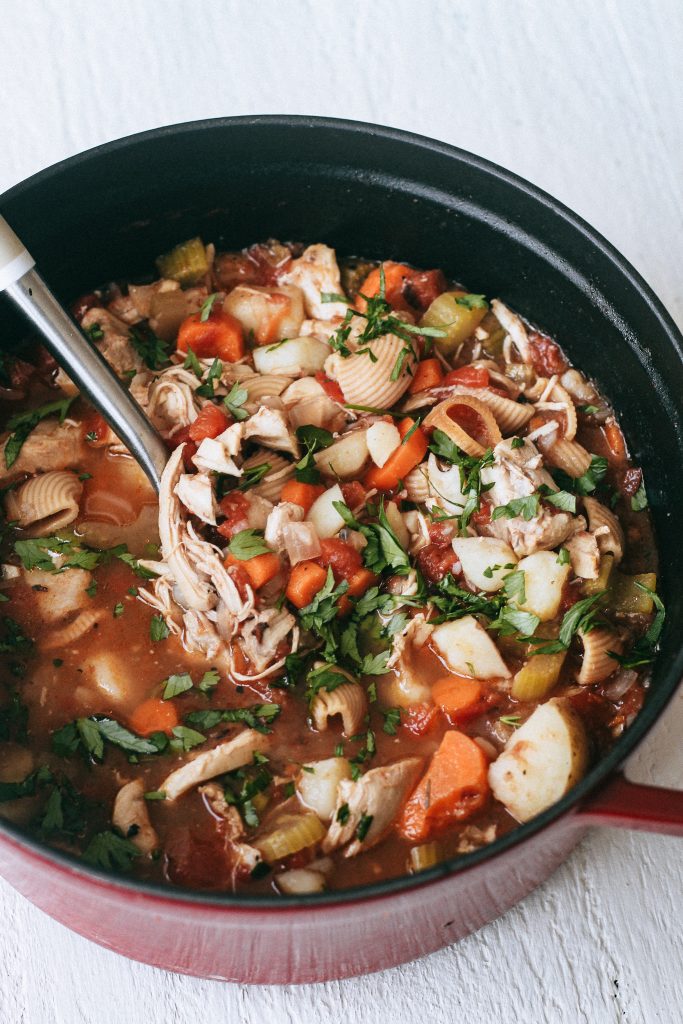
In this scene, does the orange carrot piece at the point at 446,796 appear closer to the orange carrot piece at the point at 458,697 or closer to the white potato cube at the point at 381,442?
the orange carrot piece at the point at 458,697

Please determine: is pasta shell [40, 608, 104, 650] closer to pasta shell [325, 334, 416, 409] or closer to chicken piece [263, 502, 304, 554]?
chicken piece [263, 502, 304, 554]

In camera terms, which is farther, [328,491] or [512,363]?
[512,363]

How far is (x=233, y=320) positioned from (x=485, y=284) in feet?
2.92

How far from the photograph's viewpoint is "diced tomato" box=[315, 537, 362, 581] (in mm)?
3012

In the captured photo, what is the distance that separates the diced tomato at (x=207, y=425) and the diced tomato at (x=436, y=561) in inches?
27.8

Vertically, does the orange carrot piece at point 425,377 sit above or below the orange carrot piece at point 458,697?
above

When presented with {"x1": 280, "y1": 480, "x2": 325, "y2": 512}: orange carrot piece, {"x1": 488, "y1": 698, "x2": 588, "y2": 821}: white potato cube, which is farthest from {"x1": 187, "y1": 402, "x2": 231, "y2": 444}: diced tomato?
{"x1": 488, "y1": 698, "x2": 588, "y2": 821}: white potato cube

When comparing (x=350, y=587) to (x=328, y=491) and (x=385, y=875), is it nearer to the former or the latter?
(x=328, y=491)

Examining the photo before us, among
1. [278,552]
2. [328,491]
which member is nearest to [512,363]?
[328,491]

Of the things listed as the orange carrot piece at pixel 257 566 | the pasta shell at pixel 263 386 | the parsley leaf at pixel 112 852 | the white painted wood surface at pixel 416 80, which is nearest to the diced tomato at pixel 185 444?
the pasta shell at pixel 263 386

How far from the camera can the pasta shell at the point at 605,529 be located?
10.2 feet

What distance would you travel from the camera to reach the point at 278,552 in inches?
118

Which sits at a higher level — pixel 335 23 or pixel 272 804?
pixel 335 23

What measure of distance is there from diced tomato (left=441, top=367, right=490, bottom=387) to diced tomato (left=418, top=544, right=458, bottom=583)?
0.59m
